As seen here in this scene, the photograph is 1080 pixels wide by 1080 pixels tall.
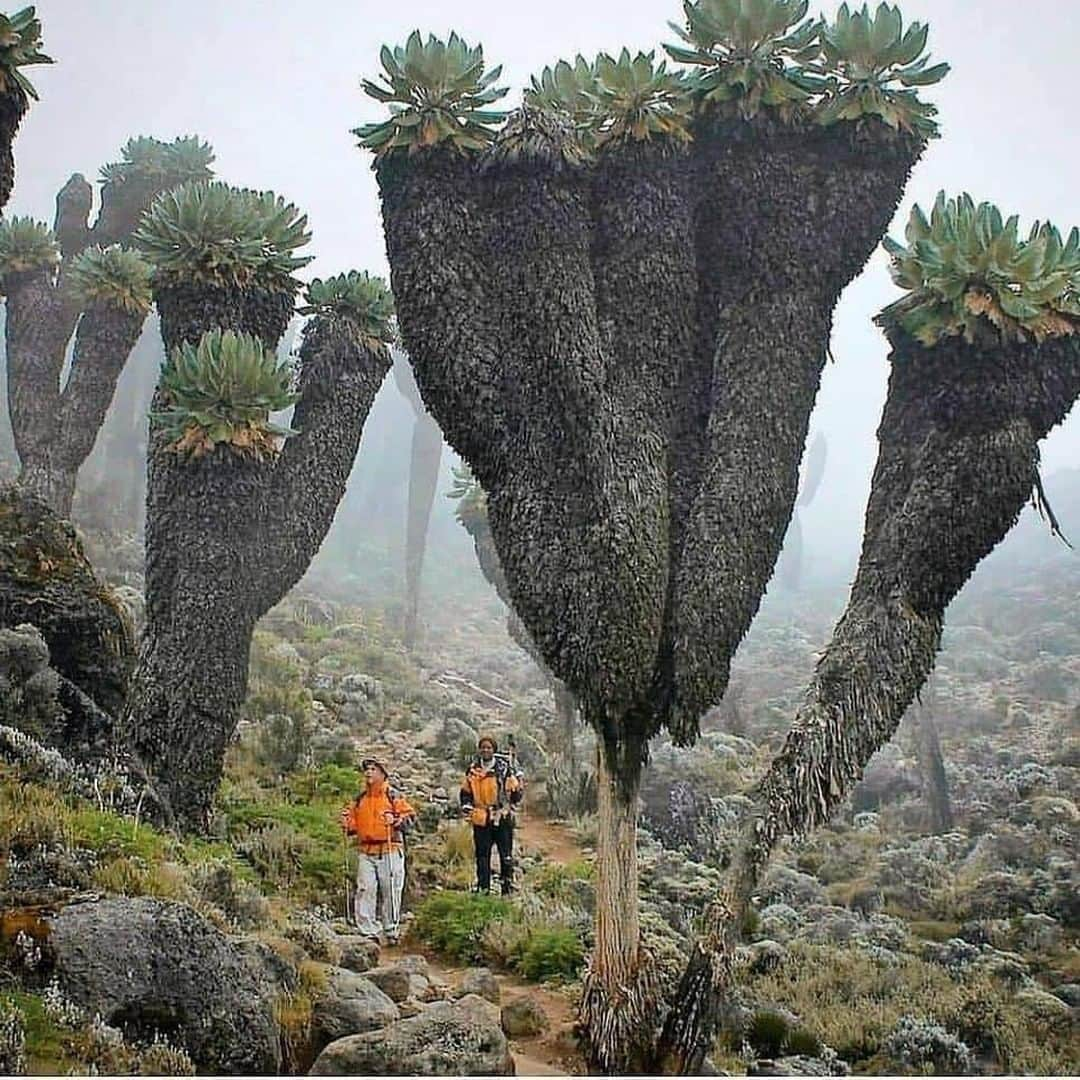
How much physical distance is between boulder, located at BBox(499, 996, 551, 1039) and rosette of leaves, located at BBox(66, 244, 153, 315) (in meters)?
9.77

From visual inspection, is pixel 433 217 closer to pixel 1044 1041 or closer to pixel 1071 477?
pixel 1044 1041

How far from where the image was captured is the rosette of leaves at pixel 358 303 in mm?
9336

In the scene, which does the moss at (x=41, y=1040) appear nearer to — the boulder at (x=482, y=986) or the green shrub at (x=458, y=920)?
the boulder at (x=482, y=986)

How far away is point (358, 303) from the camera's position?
9336 millimetres

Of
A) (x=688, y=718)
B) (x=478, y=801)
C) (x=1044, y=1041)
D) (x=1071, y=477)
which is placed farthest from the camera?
(x=1071, y=477)

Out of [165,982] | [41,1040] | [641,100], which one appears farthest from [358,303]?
[41,1040]

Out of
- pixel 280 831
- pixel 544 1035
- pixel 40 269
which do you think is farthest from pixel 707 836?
pixel 40 269

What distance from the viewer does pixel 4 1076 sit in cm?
379

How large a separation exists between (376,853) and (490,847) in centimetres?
143

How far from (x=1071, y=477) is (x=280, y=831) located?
51710 mm

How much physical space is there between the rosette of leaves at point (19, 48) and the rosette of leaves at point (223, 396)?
7.02 ft

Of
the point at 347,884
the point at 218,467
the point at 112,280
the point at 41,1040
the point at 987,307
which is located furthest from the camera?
the point at 112,280

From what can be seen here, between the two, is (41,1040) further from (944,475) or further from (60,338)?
(60,338)

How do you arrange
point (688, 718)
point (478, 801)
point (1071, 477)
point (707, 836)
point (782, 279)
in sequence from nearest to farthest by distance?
point (688, 718)
point (782, 279)
point (478, 801)
point (707, 836)
point (1071, 477)
